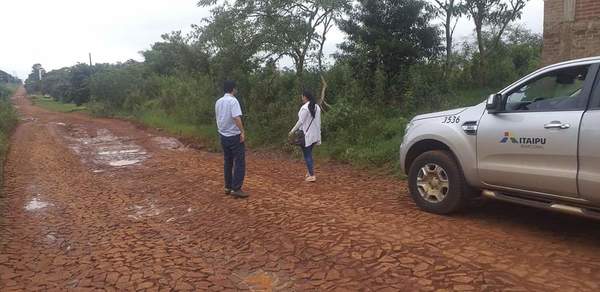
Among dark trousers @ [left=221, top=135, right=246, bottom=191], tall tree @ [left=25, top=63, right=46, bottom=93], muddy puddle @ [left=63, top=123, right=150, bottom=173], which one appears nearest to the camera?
dark trousers @ [left=221, top=135, right=246, bottom=191]

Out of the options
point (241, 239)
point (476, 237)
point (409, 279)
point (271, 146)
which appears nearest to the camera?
point (409, 279)

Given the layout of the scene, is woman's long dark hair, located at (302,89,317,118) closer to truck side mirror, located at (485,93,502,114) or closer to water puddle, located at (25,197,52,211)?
truck side mirror, located at (485,93,502,114)

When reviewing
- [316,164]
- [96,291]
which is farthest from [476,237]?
[316,164]

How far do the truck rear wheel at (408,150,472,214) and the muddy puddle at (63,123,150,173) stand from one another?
7203mm

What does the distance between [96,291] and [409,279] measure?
2533 mm

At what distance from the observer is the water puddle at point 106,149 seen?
38.0ft

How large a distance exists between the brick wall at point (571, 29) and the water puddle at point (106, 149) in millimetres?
9149

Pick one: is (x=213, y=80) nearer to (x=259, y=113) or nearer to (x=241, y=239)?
(x=259, y=113)

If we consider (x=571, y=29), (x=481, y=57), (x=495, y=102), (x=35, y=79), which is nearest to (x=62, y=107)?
(x=481, y=57)

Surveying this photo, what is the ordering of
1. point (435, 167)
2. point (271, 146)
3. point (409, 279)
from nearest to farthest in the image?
1. point (409, 279)
2. point (435, 167)
3. point (271, 146)

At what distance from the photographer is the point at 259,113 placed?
45.4ft

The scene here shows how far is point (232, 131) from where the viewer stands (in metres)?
6.81

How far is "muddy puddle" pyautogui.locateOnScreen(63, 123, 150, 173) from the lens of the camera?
11.6 m

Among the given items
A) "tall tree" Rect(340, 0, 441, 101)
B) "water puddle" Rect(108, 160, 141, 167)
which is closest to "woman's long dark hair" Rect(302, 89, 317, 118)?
"water puddle" Rect(108, 160, 141, 167)
